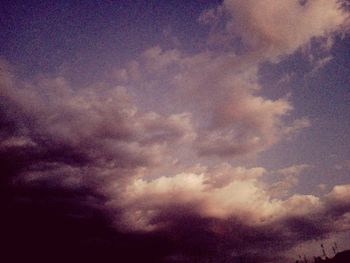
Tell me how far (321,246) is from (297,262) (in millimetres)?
19817

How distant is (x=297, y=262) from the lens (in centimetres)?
19525

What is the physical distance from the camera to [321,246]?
186 m

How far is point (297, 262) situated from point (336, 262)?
72.4 m

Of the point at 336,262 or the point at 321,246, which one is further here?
the point at 321,246

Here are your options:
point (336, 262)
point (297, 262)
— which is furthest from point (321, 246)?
point (336, 262)

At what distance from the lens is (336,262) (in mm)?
129500

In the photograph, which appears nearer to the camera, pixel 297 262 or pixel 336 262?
pixel 336 262

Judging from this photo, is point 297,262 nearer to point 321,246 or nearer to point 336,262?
point 321,246

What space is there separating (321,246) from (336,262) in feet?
206
